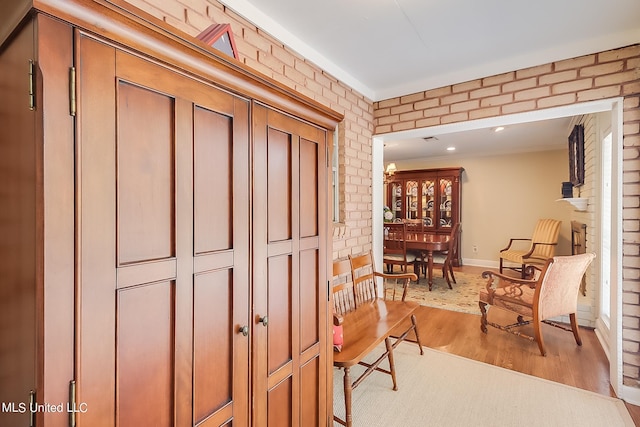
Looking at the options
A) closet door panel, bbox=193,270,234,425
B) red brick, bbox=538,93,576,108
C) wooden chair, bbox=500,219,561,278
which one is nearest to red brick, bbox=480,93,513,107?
red brick, bbox=538,93,576,108

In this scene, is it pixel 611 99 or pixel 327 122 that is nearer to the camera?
pixel 327 122

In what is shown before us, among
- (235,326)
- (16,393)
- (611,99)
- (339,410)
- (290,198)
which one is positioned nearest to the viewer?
(16,393)

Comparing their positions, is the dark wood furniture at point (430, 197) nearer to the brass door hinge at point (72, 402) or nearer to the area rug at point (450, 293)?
the area rug at point (450, 293)

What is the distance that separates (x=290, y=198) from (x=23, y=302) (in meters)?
0.81

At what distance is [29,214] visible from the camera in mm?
633

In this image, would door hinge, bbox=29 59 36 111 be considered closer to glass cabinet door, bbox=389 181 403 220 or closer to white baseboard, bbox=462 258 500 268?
glass cabinet door, bbox=389 181 403 220

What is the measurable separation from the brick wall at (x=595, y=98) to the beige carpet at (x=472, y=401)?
0.47 meters

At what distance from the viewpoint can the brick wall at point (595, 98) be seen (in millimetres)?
2176

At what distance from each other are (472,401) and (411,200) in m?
5.36

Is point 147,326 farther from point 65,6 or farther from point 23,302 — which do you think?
point 65,6

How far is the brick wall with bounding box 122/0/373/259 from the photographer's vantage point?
5.30 feet

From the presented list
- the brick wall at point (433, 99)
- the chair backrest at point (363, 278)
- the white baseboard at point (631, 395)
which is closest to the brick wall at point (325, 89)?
the brick wall at point (433, 99)

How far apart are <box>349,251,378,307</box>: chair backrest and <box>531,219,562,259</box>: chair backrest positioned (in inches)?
145

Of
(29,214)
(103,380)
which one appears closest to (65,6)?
(29,214)
